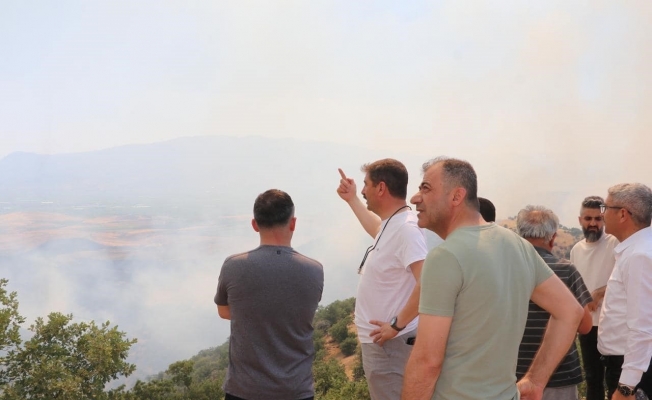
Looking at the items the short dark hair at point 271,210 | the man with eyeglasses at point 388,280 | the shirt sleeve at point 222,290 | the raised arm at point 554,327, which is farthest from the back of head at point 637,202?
the shirt sleeve at point 222,290

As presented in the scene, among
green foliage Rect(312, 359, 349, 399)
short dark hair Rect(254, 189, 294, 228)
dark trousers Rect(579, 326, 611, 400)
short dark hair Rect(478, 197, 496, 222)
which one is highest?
short dark hair Rect(254, 189, 294, 228)

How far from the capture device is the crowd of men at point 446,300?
6.25ft

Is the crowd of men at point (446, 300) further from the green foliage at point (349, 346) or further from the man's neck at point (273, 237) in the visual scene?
the green foliage at point (349, 346)

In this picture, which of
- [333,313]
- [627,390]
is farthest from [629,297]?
[333,313]

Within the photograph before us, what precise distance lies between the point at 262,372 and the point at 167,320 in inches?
6562

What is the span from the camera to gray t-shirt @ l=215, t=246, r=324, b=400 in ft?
9.22

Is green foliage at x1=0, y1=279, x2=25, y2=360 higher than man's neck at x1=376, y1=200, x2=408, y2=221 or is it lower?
lower

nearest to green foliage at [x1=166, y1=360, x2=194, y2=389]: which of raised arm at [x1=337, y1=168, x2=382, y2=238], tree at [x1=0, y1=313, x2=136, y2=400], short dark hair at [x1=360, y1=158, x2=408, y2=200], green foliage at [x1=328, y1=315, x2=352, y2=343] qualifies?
tree at [x1=0, y1=313, x2=136, y2=400]

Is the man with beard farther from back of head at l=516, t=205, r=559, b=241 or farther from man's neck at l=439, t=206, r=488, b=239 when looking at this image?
man's neck at l=439, t=206, r=488, b=239

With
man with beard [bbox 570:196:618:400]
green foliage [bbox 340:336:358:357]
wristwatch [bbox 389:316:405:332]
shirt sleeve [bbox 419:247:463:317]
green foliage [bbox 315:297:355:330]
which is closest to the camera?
shirt sleeve [bbox 419:247:463:317]

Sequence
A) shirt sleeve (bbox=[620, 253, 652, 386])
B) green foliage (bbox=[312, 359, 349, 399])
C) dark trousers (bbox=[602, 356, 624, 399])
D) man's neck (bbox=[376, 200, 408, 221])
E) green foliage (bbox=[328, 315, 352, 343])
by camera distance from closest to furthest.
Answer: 1. shirt sleeve (bbox=[620, 253, 652, 386])
2. man's neck (bbox=[376, 200, 408, 221])
3. dark trousers (bbox=[602, 356, 624, 399])
4. green foliage (bbox=[312, 359, 349, 399])
5. green foliage (bbox=[328, 315, 352, 343])

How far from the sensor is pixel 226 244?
176125mm

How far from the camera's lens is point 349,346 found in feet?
84.6

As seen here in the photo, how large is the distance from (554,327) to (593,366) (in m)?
3.08
